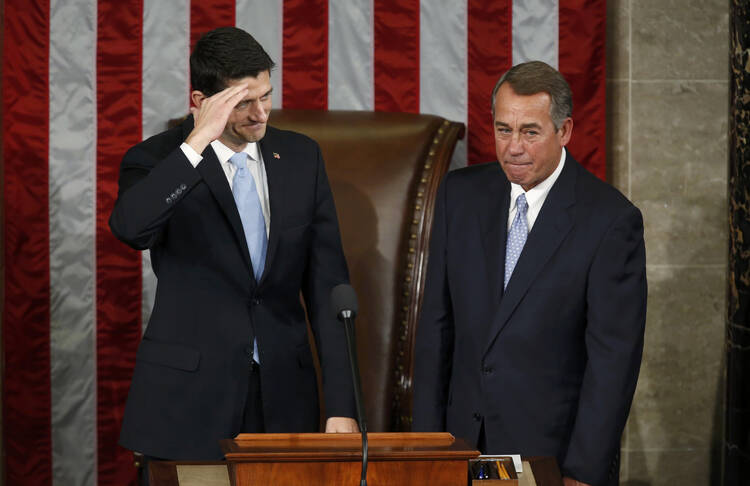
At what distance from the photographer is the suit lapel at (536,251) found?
2.63 m

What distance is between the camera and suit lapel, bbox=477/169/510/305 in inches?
→ 106


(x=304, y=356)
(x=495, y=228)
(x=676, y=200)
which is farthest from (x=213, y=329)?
(x=676, y=200)

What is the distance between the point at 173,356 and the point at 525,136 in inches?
43.2

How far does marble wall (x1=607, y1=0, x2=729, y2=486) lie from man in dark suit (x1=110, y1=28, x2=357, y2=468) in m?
1.84

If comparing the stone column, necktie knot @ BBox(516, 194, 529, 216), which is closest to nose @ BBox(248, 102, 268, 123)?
necktie knot @ BBox(516, 194, 529, 216)

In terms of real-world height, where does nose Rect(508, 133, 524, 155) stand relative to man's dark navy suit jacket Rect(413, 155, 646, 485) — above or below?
above

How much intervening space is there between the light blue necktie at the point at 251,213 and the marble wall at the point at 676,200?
6.15 ft

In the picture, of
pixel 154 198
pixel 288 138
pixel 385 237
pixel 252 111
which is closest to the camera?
pixel 154 198

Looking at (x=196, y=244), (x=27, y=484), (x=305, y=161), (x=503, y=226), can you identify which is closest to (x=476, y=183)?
(x=503, y=226)

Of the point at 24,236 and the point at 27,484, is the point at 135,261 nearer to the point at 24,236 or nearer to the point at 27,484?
the point at 24,236

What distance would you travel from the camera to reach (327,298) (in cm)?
276

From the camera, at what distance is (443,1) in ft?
13.0

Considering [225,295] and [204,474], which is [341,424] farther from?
[204,474]

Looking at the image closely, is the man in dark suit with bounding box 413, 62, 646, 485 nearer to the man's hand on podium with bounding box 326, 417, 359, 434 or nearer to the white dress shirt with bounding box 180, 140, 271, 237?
the man's hand on podium with bounding box 326, 417, 359, 434
